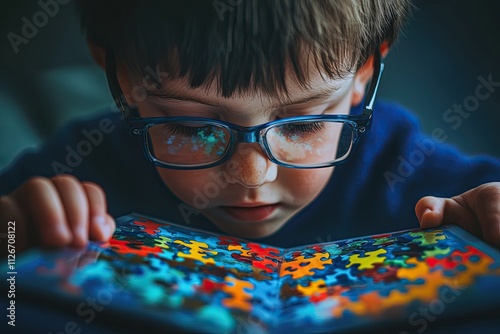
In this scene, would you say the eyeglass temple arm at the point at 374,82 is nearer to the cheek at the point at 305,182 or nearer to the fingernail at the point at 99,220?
the cheek at the point at 305,182

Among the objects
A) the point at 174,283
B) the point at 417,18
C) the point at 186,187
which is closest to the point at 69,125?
the point at 186,187

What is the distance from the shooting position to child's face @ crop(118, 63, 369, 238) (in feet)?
1.82

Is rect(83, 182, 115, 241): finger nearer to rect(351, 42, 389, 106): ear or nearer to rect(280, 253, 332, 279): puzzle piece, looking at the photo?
rect(280, 253, 332, 279): puzzle piece

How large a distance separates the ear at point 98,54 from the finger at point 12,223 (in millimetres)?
223

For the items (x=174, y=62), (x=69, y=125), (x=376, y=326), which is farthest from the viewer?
(x=69, y=125)

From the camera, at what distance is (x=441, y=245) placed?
475 millimetres

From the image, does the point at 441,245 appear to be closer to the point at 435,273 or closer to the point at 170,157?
the point at 435,273

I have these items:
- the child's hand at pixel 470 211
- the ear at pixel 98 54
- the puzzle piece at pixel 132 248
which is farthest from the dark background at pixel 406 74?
the puzzle piece at pixel 132 248

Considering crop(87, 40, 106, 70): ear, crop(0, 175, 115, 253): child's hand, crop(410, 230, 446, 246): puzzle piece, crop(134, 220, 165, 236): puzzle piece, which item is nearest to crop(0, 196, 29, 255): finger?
crop(0, 175, 115, 253): child's hand

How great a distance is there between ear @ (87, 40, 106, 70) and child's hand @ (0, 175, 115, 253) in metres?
0.21

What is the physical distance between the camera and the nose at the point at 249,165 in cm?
57

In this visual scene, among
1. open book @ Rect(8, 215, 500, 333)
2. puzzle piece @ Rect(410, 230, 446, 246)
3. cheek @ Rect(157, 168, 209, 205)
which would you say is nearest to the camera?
open book @ Rect(8, 215, 500, 333)

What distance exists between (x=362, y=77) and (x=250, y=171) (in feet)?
0.58

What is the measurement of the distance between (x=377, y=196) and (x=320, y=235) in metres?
0.09
